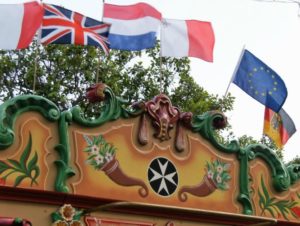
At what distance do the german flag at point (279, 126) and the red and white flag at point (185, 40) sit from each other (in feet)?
5.88

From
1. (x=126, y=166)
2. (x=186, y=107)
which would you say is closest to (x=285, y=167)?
(x=126, y=166)

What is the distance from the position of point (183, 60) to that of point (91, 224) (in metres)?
11.9

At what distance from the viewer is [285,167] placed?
12969mm

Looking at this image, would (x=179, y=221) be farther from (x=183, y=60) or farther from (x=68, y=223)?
(x=183, y=60)

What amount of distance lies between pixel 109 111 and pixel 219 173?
224cm

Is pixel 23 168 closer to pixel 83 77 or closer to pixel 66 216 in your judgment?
pixel 66 216

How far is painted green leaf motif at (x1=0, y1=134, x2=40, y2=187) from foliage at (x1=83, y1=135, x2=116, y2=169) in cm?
84

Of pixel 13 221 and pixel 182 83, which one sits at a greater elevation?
pixel 182 83

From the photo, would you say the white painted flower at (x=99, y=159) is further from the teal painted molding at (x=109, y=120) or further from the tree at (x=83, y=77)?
the tree at (x=83, y=77)

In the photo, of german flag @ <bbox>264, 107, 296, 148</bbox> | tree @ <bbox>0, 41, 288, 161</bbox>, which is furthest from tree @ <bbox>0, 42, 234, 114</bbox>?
german flag @ <bbox>264, 107, 296, 148</bbox>

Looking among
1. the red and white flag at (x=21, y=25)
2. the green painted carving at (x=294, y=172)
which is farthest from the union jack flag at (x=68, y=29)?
the green painted carving at (x=294, y=172)

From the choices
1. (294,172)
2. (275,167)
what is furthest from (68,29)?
(294,172)

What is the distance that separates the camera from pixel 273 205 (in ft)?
41.4

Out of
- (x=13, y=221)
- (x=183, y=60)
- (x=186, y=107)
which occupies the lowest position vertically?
(x=13, y=221)
